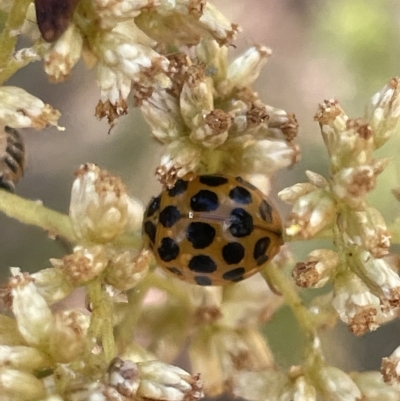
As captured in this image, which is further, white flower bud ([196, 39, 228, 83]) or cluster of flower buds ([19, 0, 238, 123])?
white flower bud ([196, 39, 228, 83])

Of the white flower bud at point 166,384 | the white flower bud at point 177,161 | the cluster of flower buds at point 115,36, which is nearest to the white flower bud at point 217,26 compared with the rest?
the cluster of flower buds at point 115,36

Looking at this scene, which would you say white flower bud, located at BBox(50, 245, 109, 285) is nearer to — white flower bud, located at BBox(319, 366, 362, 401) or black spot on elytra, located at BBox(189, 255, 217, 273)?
black spot on elytra, located at BBox(189, 255, 217, 273)

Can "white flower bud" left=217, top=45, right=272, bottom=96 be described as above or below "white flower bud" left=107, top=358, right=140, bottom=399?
above

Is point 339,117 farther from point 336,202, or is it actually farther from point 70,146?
point 70,146

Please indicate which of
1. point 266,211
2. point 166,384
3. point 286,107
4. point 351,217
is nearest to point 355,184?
point 351,217

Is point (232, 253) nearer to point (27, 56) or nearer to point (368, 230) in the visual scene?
point (368, 230)

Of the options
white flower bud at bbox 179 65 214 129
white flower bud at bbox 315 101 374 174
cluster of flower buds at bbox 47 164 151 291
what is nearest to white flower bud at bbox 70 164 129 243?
cluster of flower buds at bbox 47 164 151 291

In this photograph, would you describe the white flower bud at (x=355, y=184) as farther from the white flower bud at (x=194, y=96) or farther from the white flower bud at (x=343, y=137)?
the white flower bud at (x=194, y=96)

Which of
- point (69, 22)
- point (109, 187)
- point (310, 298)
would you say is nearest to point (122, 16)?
A: point (69, 22)

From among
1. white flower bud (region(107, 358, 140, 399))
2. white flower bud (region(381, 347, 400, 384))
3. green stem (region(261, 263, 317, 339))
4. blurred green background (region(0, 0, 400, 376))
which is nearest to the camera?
white flower bud (region(107, 358, 140, 399))
